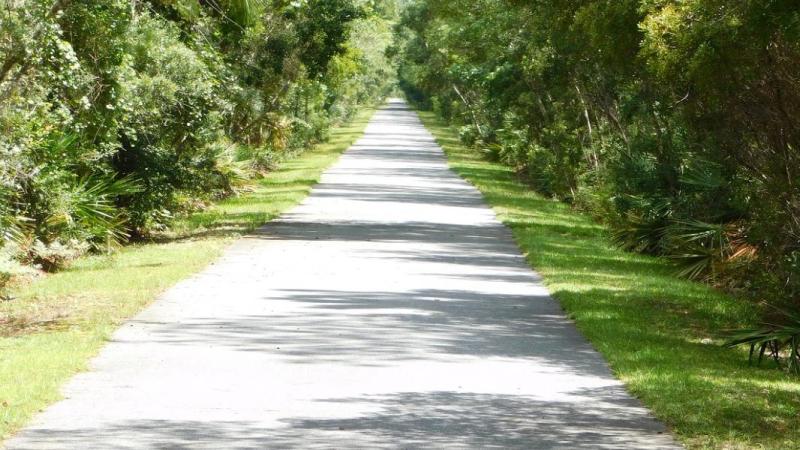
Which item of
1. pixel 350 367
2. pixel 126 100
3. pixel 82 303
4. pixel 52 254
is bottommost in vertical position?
pixel 52 254

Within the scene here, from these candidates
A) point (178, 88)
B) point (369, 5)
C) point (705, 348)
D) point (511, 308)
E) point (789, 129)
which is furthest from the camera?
point (369, 5)

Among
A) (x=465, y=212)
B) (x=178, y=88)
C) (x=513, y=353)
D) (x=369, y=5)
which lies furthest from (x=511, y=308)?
(x=369, y=5)

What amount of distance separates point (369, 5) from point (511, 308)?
1786 cm

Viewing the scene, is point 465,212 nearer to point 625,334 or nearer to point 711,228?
point 711,228

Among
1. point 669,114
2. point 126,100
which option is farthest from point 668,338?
point 126,100

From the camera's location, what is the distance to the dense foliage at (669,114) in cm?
1273

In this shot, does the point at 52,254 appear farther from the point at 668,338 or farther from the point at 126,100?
the point at 668,338

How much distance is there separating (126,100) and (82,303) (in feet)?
15.8

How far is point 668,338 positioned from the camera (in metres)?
13.3

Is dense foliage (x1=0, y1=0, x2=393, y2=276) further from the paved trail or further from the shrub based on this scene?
the paved trail

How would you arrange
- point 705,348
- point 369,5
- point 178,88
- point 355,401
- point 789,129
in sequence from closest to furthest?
point 355,401 < point 705,348 < point 789,129 < point 178,88 < point 369,5

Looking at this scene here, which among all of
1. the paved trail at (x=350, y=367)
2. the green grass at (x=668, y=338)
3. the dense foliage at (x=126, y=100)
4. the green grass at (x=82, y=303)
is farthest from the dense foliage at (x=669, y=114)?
the green grass at (x=82, y=303)

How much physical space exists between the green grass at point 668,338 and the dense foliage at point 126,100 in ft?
19.9

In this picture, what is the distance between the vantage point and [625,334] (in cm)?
1320
